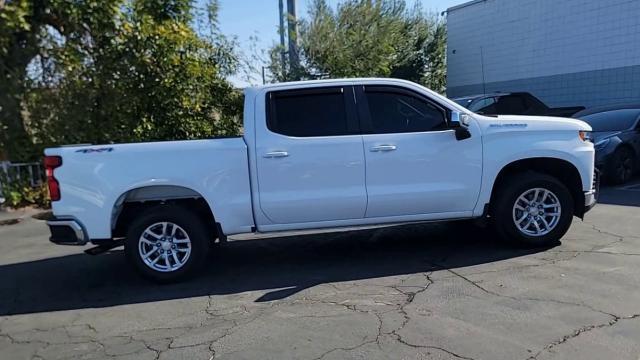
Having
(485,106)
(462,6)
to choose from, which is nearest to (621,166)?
(485,106)

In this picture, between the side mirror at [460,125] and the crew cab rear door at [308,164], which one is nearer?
the crew cab rear door at [308,164]

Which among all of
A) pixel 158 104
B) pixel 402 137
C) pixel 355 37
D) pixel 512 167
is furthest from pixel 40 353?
pixel 355 37

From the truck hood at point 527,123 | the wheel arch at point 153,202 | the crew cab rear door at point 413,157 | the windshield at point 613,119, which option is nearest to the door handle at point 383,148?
the crew cab rear door at point 413,157

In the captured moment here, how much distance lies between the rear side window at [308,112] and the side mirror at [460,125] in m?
1.13

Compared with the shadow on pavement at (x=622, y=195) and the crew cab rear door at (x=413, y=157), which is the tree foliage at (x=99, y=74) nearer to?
the crew cab rear door at (x=413, y=157)

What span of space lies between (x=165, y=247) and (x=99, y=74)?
6.99 metres

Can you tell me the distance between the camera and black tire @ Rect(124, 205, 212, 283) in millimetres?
5543

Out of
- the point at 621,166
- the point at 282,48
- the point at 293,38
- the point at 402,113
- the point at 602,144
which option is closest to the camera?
the point at 402,113

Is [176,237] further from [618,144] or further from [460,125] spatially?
[618,144]

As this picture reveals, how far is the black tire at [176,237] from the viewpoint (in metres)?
5.54

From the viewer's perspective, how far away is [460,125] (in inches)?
229

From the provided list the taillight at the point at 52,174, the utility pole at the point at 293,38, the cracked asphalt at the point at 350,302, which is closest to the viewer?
the cracked asphalt at the point at 350,302

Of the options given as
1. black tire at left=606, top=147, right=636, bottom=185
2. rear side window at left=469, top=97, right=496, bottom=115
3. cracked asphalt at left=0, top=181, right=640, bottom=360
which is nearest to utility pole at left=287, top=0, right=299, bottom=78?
rear side window at left=469, top=97, right=496, bottom=115

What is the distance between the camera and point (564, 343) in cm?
382
